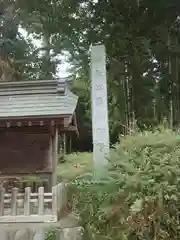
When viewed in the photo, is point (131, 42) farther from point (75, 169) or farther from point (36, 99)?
point (36, 99)

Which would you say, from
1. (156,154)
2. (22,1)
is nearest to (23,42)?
(22,1)

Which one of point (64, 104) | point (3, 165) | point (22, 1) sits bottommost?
point (3, 165)

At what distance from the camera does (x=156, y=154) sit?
4.18m

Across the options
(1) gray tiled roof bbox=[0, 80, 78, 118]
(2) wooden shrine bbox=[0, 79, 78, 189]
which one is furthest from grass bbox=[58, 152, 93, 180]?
(1) gray tiled roof bbox=[0, 80, 78, 118]

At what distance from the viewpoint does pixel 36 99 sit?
6.03m

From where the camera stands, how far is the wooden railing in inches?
199

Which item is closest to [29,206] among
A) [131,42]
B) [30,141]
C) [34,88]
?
[30,141]

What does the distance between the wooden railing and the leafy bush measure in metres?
0.82

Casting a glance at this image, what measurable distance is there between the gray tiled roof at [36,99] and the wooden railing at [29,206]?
3.98 ft

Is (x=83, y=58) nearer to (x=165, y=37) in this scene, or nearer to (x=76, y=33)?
(x=76, y=33)

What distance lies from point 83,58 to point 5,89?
5.25m

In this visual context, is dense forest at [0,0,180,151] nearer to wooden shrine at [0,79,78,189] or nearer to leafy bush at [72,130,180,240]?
wooden shrine at [0,79,78,189]

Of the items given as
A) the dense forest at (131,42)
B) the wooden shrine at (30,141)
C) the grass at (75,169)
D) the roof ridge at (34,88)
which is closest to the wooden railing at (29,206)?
the wooden shrine at (30,141)

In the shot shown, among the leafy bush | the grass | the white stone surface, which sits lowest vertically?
the grass
